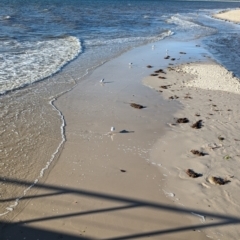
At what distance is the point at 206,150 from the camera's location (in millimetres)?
7941

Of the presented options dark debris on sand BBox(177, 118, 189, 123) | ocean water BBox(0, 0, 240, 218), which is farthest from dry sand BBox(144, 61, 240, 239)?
ocean water BBox(0, 0, 240, 218)

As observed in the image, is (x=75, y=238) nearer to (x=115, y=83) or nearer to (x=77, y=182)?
(x=77, y=182)

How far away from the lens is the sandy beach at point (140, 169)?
5.33 meters

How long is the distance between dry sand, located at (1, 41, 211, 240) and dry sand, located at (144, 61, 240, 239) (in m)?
0.23

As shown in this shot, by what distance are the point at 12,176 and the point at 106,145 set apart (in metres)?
2.43

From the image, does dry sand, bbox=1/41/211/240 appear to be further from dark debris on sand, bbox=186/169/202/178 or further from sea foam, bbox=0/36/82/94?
sea foam, bbox=0/36/82/94

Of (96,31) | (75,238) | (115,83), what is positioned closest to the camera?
(75,238)

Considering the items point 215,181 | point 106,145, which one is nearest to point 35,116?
point 106,145

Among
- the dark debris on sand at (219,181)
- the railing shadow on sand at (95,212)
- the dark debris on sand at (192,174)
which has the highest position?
the railing shadow on sand at (95,212)

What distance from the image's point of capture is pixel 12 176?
655 cm

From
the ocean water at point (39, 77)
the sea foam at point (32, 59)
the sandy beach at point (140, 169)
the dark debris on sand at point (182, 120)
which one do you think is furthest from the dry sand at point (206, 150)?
the sea foam at point (32, 59)

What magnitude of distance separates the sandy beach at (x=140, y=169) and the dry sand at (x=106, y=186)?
2 cm

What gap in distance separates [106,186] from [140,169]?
3.32 ft

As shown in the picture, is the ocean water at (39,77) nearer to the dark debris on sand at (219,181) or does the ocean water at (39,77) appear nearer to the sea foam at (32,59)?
the sea foam at (32,59)
